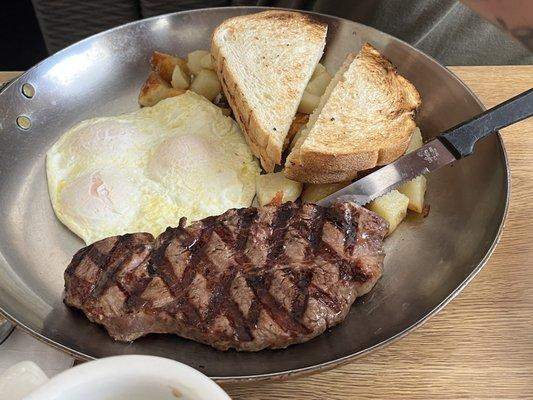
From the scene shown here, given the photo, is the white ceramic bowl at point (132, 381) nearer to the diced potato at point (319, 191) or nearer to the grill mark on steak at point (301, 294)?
the grill mark on steak at point (301, 294)

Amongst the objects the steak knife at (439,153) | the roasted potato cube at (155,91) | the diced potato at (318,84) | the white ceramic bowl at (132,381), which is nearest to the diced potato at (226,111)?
the roasted potato cube at (155,91)

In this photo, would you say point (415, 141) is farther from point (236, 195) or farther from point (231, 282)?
point (231, 282)

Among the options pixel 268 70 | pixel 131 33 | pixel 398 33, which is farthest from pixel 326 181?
pixel 398 33

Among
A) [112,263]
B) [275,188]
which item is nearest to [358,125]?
[275,188]

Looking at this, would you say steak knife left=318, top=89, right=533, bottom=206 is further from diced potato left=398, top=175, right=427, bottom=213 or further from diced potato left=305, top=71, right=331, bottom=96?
diced potato left=305, top=71, right=331, bottom=96

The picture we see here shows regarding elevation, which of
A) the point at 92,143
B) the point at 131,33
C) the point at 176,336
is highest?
the point at 131,33

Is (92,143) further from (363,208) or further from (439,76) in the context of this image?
(439,76)
